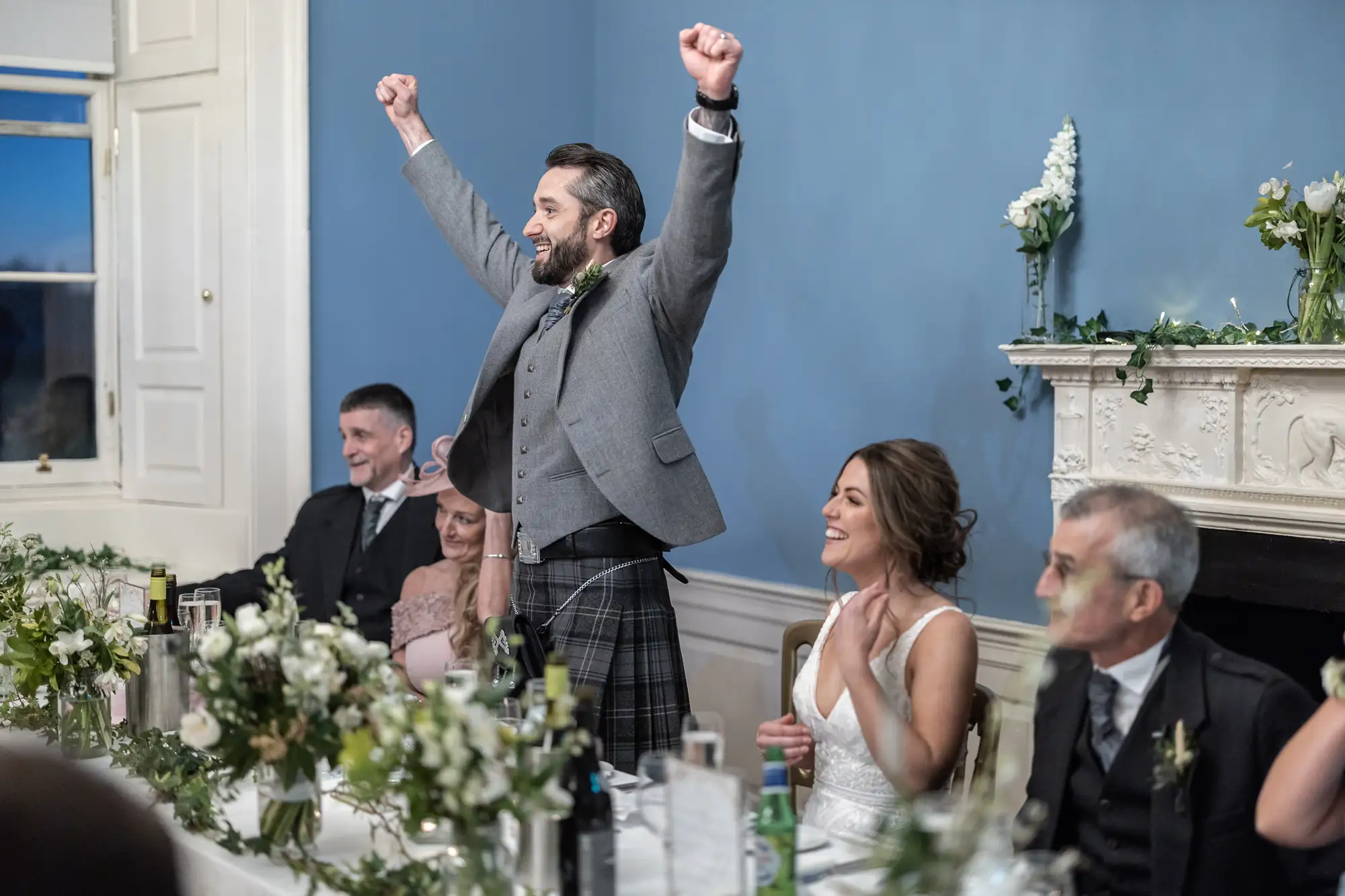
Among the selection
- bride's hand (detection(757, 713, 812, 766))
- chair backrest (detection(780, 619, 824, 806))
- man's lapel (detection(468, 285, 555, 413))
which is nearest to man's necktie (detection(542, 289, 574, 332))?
man's lapel (detection(468, 285, 555, 413))

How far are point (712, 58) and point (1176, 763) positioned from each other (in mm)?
1202

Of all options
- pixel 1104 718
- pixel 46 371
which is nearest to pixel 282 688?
pixel 1104 718

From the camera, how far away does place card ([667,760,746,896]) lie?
135cm

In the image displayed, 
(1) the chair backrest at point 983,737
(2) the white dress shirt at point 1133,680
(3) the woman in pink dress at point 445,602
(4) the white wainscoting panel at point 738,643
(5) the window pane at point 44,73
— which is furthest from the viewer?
(5) the window pane at point 44,73

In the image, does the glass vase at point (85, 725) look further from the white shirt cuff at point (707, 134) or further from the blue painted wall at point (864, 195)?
the blue painted wall at point (864, 195)

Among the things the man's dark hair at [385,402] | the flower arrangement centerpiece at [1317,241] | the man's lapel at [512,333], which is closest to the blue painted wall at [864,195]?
the flower arrangement centerpiece at [1317,241]

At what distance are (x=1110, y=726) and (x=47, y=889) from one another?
1.43 meters

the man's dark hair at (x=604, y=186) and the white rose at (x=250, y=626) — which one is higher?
the man's dark hair at (x=604, y=186)

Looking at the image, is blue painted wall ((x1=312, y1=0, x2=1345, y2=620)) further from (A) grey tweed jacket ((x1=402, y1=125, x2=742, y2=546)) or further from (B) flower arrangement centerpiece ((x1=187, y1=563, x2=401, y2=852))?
(B) flower arrangement centerpiece ((x1=187, y1=563, x2=401, y2=852))

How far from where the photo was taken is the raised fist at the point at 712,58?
2.18m

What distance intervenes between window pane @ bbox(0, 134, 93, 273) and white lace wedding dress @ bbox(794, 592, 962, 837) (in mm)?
2991

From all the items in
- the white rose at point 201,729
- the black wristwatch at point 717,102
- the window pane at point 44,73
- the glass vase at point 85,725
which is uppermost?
the window pane at point 44,73

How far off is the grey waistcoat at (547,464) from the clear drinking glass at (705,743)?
45.1 inches

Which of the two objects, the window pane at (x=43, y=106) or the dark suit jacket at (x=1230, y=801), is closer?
the dark suit jacket at (x=1230, y=801)
